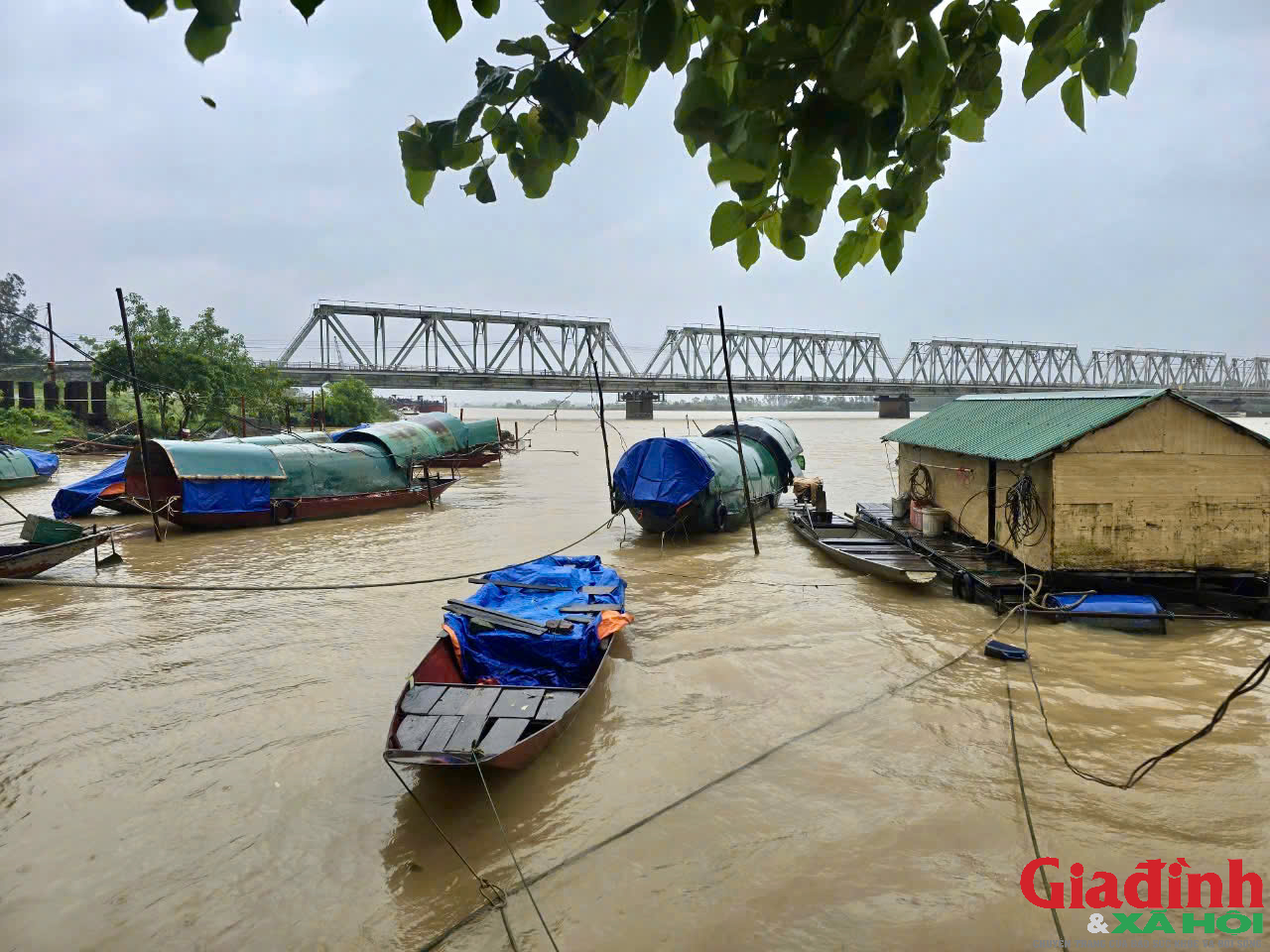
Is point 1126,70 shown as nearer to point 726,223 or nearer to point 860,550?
point 726,223

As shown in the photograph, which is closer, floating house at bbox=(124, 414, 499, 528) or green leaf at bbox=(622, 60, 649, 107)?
green leaf at bbox=(622, 60, 649, 107)

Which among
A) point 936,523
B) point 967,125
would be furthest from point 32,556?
point 936,523

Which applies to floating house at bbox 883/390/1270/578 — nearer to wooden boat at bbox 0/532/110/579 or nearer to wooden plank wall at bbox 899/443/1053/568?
wooden plank wall at bbox 899/443/1053/568

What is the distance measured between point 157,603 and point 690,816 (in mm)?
9939

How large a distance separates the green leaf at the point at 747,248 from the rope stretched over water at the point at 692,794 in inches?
161

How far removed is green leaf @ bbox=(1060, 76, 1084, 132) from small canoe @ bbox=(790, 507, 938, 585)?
978cm

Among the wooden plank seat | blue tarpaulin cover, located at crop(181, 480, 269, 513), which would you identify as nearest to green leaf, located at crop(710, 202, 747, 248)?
the wooden plank seat

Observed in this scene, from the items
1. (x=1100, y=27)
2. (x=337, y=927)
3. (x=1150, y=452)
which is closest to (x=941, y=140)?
A: (x=1100, y=27)

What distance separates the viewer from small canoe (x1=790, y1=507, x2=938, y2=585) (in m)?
11.1

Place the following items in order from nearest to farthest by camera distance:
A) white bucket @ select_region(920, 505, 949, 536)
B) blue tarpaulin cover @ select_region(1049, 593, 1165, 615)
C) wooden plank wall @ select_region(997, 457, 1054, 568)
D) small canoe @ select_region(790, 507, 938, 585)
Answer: blue tarpaulin cover @ select_region(1049, 593, 1165, 615) → wooden plank wall @ select_region(997, 457, 1054, 568) → small canoe @ select_region(790, 507, 938, 585) → white bucket @ select_region(920, 505, 949, 536)

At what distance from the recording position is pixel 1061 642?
346 inches

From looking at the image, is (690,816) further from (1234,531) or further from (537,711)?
(1234,531)

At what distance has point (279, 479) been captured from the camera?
17984 mm

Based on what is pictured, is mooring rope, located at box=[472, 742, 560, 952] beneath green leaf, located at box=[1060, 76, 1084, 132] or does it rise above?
beneath
